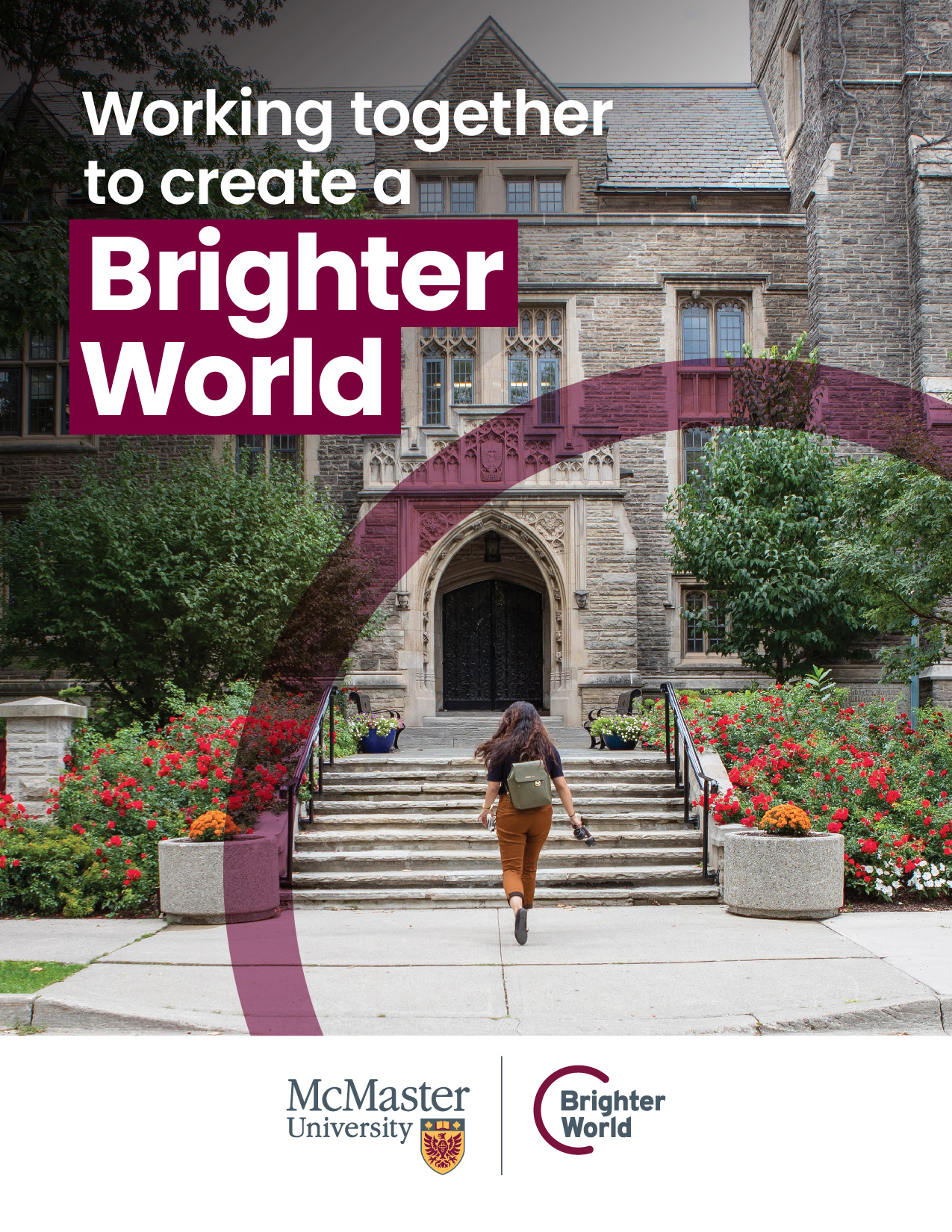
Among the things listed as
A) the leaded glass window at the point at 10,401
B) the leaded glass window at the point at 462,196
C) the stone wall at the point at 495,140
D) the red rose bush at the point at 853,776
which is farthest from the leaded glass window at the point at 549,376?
the leaded glass window at the point at 10,401

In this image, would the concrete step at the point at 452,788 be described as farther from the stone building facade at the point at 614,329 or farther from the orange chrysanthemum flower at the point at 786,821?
the stone building facade at the point at 614,329

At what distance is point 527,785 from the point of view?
22.7ft

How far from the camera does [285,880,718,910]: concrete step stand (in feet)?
28.2

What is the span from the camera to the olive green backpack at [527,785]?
6906 millimetres

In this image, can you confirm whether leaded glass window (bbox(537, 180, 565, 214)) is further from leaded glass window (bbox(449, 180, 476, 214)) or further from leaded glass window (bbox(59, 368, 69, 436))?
leaded glass window (bbox(59, 368, 69, 436))

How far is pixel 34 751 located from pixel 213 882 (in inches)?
123

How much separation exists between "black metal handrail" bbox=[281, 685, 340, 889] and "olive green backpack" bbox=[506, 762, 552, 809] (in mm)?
2815

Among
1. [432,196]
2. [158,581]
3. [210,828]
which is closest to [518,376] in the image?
[432,196]

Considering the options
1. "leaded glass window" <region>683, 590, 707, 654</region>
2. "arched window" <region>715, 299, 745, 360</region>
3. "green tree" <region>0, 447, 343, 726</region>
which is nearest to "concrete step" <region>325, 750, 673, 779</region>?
"green tree" <region>0, 447, 343, 726</region>

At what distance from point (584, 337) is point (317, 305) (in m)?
5.10

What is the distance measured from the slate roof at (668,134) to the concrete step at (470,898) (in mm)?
15523

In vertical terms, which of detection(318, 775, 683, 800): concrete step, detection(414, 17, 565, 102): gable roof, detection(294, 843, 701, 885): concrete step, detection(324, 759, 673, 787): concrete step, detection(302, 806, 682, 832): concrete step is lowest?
detection(294, 843, 701, 885): concrete step

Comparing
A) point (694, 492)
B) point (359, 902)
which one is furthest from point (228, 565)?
point (694, 492)
